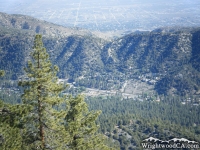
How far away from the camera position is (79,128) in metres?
31.0

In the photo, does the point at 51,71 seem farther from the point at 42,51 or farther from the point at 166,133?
the point at 166,133

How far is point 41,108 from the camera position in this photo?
26594mm

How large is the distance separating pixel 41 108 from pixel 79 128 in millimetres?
6422

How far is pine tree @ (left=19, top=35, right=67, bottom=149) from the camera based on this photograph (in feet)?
86.9

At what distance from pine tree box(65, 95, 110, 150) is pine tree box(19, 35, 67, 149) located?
8.14 ft

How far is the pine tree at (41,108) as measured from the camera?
26484 millimetres

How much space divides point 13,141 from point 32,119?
316 centimetres

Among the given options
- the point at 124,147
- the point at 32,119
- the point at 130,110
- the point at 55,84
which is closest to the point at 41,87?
the point at 55,84

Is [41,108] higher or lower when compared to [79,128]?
higher

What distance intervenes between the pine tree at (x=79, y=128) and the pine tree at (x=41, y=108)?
2482 millimetres

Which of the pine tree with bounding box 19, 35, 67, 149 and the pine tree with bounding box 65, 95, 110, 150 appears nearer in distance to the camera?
the pine tree with bounding box 19, 35, 67, 149

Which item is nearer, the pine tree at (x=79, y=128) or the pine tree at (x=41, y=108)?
the pine tree at (x=41, y=108)

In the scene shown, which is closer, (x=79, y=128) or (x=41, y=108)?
(x=41, y=108)

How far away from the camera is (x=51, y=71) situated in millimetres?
28328
